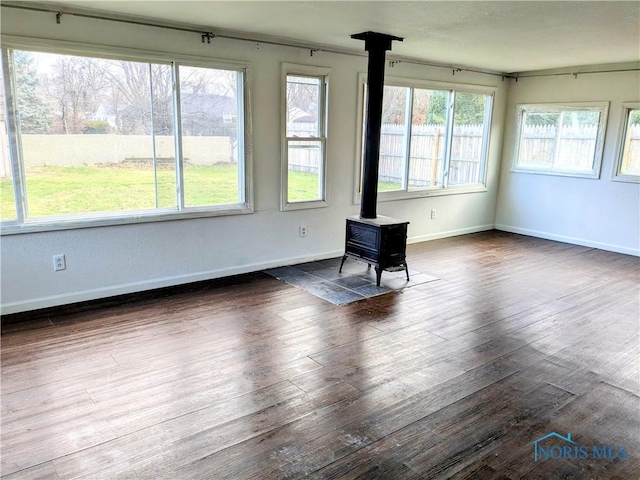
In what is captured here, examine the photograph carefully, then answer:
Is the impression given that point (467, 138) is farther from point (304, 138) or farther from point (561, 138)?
point (304, 138)

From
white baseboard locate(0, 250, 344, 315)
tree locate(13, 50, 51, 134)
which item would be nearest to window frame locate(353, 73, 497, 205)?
white baseboard locate(0, 250, 344, 315)

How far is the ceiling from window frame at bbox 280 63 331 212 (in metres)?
0.31

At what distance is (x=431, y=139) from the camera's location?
6496 millimetres

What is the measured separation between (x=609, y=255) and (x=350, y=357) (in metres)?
4.66

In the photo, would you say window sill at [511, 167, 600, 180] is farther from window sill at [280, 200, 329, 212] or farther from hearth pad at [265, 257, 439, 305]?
window sill at [280, 200, 329, 212]

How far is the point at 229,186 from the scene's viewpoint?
4.80 metres

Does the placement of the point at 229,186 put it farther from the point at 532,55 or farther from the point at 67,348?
the point at 532,55

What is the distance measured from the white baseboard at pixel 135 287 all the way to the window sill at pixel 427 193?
3.97 ft

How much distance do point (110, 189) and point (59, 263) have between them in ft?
2.46

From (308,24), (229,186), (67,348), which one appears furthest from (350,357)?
(308,24)

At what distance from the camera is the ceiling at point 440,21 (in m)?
3.36

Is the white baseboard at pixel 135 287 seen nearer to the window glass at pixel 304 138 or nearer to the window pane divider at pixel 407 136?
the window glass at pixel 304 138

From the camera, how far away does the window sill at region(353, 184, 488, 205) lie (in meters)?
6.07

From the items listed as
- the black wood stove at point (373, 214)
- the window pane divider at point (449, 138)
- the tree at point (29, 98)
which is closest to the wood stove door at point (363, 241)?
the black wood stove at point (373, 214)
